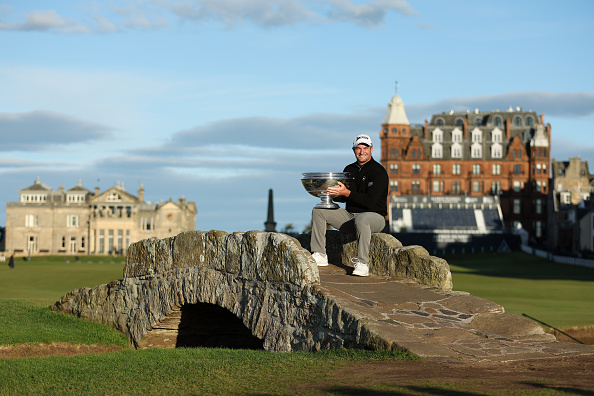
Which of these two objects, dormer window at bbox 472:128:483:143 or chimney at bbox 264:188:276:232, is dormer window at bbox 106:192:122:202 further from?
dormer window at bbox 472:128:483:143

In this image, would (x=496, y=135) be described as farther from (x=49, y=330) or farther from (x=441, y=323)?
(x=441, y=323)

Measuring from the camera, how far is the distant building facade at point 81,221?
4759 inches

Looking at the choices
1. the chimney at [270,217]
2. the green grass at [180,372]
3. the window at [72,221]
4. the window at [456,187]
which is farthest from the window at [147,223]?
the green grass at [180,372]

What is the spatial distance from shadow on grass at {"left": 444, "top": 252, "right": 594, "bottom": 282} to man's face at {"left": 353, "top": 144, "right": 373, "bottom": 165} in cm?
3578

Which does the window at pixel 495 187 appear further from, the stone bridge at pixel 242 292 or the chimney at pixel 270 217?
the stone bridge at pixel 242 292

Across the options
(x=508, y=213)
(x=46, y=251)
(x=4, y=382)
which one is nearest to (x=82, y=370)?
(x=4, y=382)

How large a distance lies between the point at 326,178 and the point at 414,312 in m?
3.23

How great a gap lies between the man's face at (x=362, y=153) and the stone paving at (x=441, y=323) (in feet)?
6.95

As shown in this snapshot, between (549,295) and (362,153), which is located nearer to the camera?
(362,153)

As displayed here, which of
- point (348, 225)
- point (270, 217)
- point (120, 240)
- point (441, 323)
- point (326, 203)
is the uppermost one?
point (326, 203)

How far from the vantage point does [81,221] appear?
401 ft

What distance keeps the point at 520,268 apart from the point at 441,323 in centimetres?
5502

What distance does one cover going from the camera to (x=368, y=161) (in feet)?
49.3

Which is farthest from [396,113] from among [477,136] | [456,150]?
[477,136]
